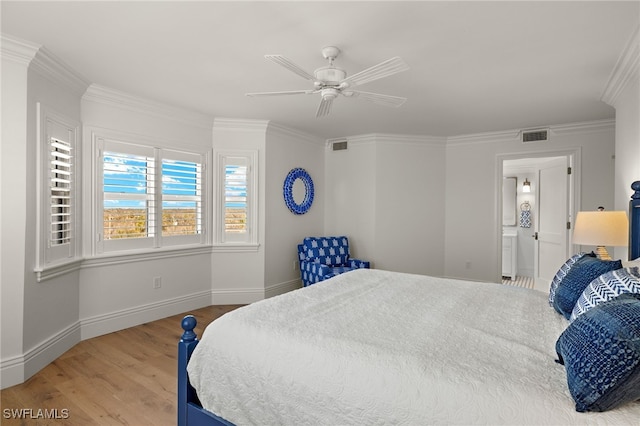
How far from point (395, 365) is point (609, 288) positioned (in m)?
1.02

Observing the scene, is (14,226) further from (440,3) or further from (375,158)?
(375,158)

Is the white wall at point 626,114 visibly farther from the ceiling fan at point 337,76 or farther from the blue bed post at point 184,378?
the blue bed post at point 184,378

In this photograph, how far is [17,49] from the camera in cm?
252

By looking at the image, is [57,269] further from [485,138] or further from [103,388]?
[485,138]

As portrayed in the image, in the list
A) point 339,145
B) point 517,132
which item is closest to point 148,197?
point 339,145

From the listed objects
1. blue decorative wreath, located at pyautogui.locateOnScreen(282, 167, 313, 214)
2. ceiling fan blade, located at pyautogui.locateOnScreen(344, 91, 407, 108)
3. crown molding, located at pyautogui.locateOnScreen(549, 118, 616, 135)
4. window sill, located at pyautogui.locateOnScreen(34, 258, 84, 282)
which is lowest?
window sill, located at pyautogui.locateOnScreen(34, 258, 84, 282)

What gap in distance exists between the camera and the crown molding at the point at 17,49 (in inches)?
97.1

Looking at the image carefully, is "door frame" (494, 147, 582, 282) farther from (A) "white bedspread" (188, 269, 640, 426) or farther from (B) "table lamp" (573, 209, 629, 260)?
(A) "white bedspread" (188, 269, 640, 426)

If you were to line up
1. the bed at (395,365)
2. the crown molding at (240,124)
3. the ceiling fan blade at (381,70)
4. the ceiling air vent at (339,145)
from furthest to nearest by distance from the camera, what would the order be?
1. the ceiling air vent at (339,145)
2. the crown molding at (240,124)
3. the ceiling fan blade at (381,70)
4. the bed at (395,365)

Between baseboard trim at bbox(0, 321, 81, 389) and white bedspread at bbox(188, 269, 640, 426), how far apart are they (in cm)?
174

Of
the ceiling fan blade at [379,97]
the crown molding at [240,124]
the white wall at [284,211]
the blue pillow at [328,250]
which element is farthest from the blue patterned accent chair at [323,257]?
the ceiling fan blade at [379,97]

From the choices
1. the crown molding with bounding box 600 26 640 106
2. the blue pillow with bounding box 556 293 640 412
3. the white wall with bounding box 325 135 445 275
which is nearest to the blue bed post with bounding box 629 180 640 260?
the crown molding with bounding box 600 26 640 106

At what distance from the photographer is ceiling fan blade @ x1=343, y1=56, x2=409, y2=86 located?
83.5 inches

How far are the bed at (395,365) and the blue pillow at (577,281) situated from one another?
0.24ft
